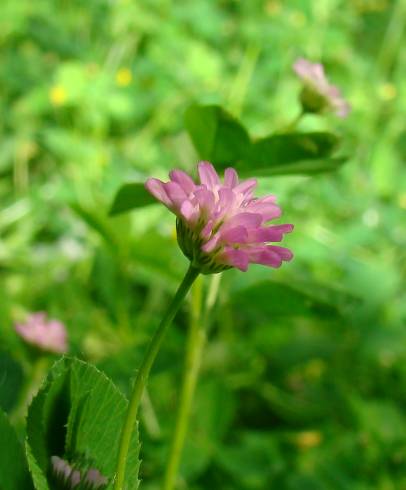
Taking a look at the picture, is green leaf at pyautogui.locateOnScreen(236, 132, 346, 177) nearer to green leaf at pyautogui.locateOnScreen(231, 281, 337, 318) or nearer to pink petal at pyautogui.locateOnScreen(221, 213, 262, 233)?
green leaf at pyautogui.locateOnScreen(231, 281, 337, 318)

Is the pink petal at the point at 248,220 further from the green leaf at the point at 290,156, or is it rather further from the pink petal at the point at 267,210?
the green leaf at the point at 290,156

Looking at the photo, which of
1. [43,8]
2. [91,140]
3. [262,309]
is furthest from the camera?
[43,8]

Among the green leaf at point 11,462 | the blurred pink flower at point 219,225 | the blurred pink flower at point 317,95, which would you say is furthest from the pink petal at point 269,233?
the blurred pink flower at point 317,95

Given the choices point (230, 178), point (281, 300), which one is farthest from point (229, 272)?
point (230, 178)

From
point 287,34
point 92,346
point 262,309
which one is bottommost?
point 92,346

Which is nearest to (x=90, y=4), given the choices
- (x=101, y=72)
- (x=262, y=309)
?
(x=101, y=72)

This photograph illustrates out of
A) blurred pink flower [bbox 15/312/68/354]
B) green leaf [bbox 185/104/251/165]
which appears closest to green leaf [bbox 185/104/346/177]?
green leaf [bbox 185/104/251/165]

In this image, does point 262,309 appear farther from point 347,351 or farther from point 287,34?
point 287,34

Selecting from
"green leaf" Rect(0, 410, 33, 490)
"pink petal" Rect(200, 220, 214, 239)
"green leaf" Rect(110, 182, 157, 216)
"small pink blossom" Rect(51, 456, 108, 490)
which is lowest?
"green leaf" Rect(110, 182, 157, 216)

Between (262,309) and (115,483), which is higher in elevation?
(115,483)
